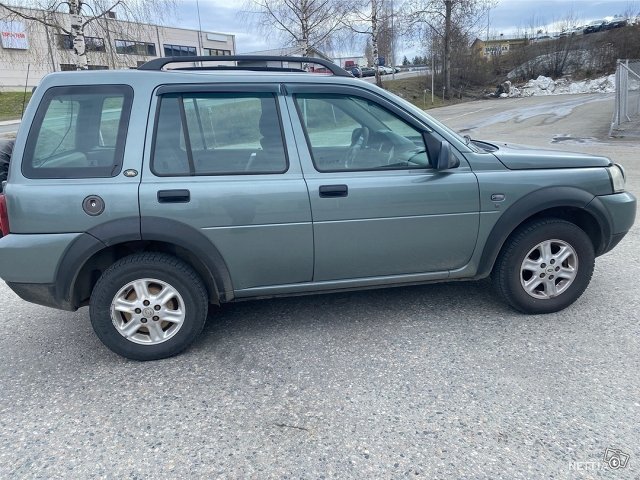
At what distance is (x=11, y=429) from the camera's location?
262 centimetres

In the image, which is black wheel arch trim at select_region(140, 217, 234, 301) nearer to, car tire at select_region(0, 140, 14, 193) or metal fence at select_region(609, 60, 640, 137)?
car tire at select_region(0, 140, 14, 193)

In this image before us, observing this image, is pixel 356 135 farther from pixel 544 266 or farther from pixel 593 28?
pixel 593 28

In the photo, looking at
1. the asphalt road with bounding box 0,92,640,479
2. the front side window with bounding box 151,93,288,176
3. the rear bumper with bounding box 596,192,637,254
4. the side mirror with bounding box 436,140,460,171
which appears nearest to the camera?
the asphalt road with bounding box 0,92,640,479

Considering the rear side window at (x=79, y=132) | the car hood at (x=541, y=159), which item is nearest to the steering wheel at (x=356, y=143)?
the car hood at (x=541, y=159)

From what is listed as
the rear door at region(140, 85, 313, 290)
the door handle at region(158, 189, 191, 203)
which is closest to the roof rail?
the rear door at region(140, 85, 313, 290)

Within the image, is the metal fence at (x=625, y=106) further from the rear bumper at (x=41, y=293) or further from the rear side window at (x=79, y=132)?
the rear bumper at (x=41, y=293)

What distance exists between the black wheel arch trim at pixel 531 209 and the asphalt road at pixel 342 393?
0.52 metres

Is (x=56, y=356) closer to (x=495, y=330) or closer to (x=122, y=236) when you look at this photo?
(x=122, y=236)

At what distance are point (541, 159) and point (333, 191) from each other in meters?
1.58

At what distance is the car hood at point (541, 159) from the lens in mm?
3473

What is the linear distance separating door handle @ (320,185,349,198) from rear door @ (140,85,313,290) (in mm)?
131

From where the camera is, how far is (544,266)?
3.58 m

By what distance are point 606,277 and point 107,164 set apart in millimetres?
4159

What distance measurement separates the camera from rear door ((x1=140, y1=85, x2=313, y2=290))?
9.94ft
